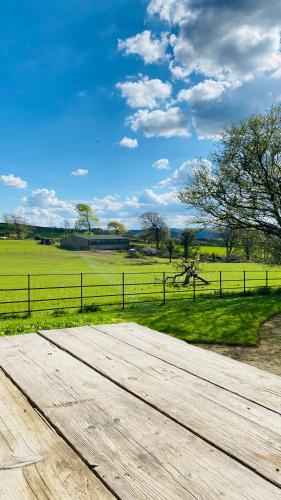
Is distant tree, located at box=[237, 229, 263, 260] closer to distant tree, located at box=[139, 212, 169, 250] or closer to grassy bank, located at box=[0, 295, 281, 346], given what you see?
grassy bank, located at box=[0, 295, 281, 346]

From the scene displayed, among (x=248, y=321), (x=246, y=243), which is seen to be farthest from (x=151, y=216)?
(x=248, y=321)

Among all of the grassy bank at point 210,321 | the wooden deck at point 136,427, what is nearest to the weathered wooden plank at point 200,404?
the wooden deck at point 136,427

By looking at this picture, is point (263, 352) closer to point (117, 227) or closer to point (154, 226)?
point (154, 226)

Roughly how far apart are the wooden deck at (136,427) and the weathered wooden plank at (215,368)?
0.03 feet

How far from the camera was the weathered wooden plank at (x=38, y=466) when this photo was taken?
1.16m

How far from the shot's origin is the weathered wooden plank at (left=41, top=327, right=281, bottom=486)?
4.49 feet

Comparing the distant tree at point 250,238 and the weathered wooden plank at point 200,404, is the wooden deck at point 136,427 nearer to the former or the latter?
the weathered wooden plank at point 200,404

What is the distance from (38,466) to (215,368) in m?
1.21

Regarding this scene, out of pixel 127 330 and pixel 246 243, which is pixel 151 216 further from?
pixel 127 330

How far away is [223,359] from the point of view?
2.41 meters

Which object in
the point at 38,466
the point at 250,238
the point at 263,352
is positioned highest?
the point at 250,238

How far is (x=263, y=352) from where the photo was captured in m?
12.3

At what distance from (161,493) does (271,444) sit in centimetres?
49

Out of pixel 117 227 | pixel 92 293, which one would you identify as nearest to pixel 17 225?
pixel 117 227
